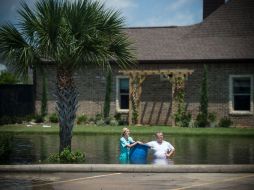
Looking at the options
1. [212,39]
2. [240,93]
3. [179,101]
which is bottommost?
[179,101]

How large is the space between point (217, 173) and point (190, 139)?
10.5 m

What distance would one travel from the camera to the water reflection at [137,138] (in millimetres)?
17312

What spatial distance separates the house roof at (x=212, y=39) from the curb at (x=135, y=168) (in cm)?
1815

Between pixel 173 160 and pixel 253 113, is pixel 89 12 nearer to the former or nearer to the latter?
pixel 173 160

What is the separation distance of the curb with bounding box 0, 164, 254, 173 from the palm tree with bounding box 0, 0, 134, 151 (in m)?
2.31

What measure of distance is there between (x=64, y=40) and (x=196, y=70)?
17.2m

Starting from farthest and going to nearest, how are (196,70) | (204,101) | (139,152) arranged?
(196,70)
(204,101)
(139,152)

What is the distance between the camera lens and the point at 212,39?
33969mm

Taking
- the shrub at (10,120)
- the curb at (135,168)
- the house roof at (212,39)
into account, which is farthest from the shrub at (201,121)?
the curb at (135,168)

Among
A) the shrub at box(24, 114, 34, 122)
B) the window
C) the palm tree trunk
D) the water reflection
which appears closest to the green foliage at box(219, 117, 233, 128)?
the window

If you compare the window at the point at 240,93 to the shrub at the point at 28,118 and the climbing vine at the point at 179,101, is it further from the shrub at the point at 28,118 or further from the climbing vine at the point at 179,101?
the shrub at the point at 28,118

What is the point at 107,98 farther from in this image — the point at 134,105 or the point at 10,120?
the point at 10,120

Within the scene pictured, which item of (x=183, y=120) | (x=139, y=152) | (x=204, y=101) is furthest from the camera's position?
(x=204, y=101)

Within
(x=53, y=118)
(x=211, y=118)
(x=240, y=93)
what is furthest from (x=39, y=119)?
(x=240, y=93)
